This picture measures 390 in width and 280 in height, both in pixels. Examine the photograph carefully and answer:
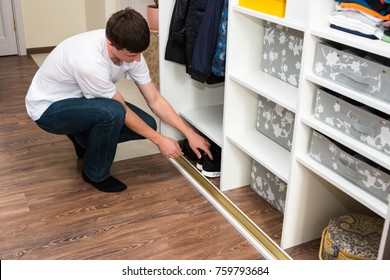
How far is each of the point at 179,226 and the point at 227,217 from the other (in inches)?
8.8

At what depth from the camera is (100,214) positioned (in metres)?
2.30

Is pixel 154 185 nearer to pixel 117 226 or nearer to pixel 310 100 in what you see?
pixel 117 226

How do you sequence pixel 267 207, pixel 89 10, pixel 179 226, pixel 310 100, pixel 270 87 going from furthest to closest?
pixel 89 10, pixel 267 207, pixel 179 226, pixel 270 87, pixel 310 100

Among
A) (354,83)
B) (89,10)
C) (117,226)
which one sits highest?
(354,83)

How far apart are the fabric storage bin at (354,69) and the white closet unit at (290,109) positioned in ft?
0.10

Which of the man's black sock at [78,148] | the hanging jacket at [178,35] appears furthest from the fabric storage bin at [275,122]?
the man's black sock at [78,148]

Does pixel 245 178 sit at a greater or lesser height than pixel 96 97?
lesser

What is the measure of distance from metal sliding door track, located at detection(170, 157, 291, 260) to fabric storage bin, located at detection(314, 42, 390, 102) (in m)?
0.75

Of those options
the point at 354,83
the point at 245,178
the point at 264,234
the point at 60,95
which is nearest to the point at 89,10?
the point at 60,95

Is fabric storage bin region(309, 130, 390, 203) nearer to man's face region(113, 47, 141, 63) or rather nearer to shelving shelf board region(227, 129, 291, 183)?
shelving shelf board region(227, 129, 291, 183)

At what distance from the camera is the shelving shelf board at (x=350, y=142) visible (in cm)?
154

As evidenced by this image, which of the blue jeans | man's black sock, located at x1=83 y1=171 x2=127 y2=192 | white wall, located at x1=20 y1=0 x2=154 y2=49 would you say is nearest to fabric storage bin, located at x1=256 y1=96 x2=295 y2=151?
the blue jeans

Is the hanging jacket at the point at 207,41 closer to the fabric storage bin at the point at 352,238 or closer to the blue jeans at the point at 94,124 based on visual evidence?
the blue jeans at the point at 94,124

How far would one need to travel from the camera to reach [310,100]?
5.95ft
